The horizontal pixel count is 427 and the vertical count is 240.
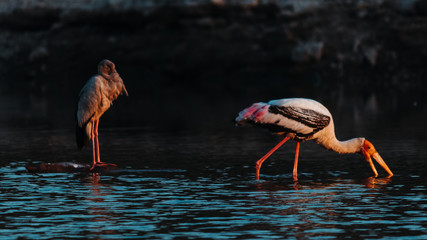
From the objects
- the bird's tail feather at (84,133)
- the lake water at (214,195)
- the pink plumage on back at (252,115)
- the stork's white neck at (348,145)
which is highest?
the pink plumage on back at (252,115)

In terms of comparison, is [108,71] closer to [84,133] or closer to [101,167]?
[84,133]

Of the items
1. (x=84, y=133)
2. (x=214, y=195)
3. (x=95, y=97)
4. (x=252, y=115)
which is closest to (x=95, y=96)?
(x=95, y=97)

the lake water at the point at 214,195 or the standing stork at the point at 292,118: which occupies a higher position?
the standing stork at the point at 292,118

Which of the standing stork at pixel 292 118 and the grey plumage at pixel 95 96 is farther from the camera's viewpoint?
the grey plumage at pixel 95 96

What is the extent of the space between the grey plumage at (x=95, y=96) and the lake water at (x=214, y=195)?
1144mm

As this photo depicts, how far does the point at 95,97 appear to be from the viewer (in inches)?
693

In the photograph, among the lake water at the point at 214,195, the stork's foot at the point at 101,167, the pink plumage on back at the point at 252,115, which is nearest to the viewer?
the lake water at the point at 214,195

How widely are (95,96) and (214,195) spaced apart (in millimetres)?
4462

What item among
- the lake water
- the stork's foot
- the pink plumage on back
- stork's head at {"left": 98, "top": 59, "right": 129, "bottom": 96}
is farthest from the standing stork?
stork's head at {"left": 98, "top": 59, "right": 129, "bottom": 96}

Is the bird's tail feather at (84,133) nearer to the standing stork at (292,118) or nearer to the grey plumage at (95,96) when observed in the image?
the grey plumage at (95,96)

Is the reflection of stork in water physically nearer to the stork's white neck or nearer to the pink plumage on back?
the pink plumage on back

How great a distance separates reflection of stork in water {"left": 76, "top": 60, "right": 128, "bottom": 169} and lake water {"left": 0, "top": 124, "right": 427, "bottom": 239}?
1091mm

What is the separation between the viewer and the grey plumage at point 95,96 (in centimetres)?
1759

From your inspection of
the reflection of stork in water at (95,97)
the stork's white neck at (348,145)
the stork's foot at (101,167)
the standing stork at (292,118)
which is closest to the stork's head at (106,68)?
the reflection of stork in water at (95,97)
